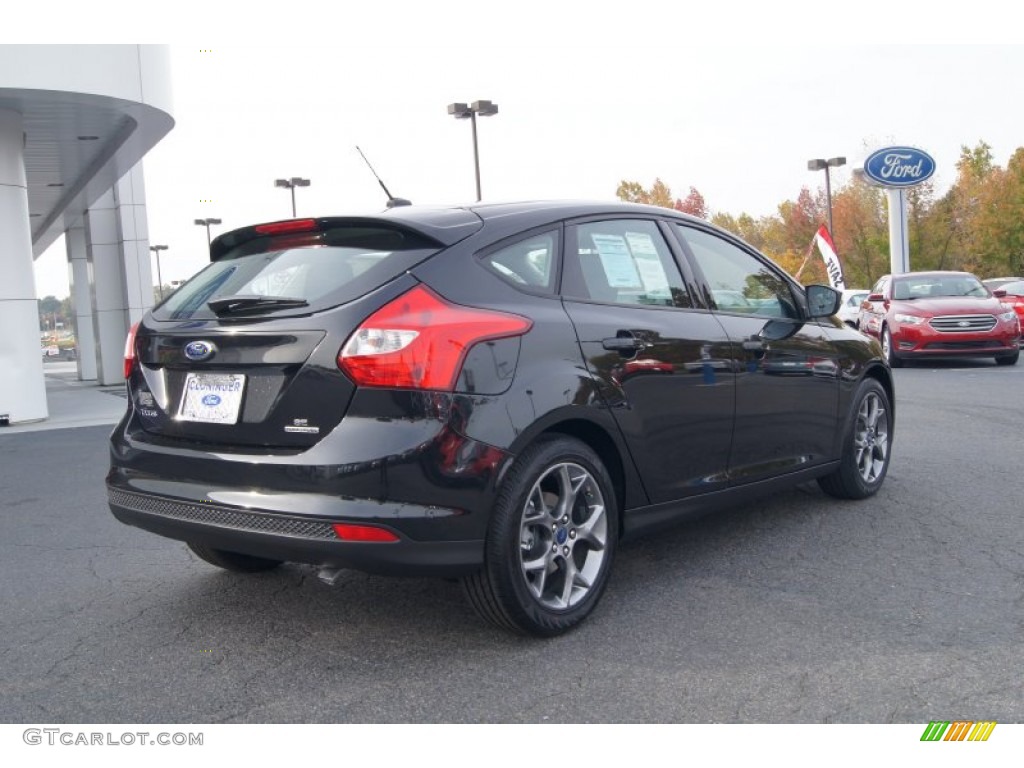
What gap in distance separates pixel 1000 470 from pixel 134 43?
31.7 ft

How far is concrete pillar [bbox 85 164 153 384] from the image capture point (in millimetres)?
20641

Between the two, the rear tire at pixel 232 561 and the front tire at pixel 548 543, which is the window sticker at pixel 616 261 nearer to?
the front tire at pixel 548 543

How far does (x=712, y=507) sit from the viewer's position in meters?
4.52

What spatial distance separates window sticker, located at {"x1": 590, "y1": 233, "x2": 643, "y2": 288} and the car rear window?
0.88 metres

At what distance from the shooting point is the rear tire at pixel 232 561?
446 centimetres

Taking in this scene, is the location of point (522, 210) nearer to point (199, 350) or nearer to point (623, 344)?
point (623, 344)

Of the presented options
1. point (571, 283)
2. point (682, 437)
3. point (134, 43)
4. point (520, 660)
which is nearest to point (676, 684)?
point (520, 660)

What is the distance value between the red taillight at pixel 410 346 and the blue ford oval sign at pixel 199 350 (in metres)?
0.56

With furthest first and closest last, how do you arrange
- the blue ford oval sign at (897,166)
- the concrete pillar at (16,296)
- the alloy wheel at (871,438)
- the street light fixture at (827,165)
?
the street light fixture at (827,165) → the blue ford oval sign at (897,166) → the concrete pillar at (16,296) → the alloy wheel at (871,438)

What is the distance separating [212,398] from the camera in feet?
11.9

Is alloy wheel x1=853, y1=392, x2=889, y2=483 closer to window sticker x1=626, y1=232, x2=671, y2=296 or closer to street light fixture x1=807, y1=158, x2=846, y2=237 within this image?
window sticker x1=626, y1=232, x2=671, y2=296

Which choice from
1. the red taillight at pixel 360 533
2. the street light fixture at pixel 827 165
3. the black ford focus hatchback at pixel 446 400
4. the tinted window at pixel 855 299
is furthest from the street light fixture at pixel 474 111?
the red taillight at pixel 360 533

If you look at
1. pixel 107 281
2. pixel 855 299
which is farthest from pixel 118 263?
pixel 855 299
